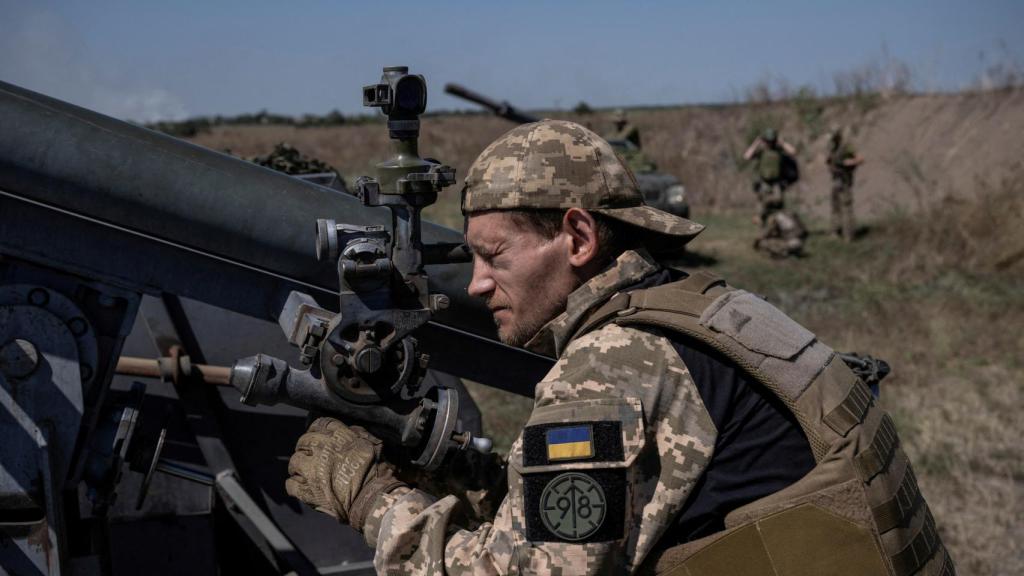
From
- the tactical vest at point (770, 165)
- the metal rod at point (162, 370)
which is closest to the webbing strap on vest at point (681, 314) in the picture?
the metal rod at point (162, 370)

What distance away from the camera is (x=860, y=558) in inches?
88.4

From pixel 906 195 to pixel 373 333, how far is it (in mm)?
20923

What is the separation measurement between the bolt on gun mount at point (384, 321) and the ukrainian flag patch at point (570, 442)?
69cm

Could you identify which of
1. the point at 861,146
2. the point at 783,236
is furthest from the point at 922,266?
the point at 861,146

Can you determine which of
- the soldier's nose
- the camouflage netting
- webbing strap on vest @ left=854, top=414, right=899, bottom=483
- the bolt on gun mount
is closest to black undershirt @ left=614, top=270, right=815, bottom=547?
webbing strap on vest @ left=854, top=414, right=899, bottom=483

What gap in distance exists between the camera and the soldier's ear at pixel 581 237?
A: 2.45 metres

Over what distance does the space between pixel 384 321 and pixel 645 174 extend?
14085 millimetres

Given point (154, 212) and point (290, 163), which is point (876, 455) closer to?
point (154, 212)

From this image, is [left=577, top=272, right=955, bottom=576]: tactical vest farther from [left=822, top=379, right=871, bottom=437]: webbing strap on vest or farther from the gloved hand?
the gloved hand

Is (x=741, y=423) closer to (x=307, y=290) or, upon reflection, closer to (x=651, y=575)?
(x=651, y=575)

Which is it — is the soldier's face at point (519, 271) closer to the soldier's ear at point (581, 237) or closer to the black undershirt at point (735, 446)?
the soldier's ear at point (581, 237)

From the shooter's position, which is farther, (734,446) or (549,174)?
(549,174)

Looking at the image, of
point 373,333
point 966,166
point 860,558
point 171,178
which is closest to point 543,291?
point 373,333

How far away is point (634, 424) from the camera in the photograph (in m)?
2.13
